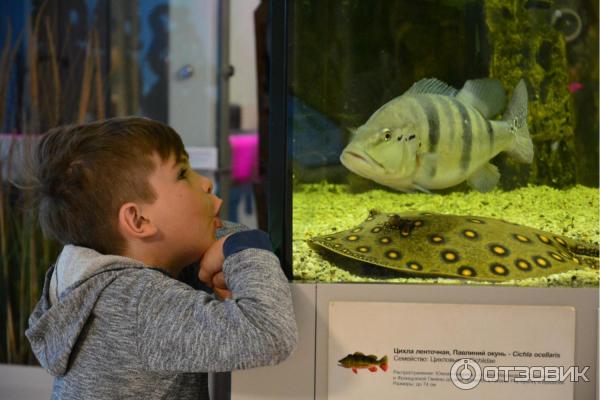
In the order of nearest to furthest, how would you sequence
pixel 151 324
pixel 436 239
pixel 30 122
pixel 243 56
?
1. pixel 151 324
2. pixel 436 239
3. pixel 30 122
4. pixel 243 56

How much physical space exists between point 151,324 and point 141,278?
8cm

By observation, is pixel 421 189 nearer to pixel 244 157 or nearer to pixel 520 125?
pixel 520 125

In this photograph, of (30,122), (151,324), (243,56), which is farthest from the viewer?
(243,56)

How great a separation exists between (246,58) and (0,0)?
1057mm

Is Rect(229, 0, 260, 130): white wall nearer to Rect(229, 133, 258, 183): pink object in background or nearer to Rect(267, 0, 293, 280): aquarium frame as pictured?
Rect(229, 133, 258, 183): pink object in background

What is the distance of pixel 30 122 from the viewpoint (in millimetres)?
2607

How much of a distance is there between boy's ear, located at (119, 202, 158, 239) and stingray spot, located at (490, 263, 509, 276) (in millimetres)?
509

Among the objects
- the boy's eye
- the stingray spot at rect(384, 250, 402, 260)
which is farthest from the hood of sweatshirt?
the stingray spot at rect(384, 250, 402, 260)

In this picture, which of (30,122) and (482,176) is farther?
→ (30,122)

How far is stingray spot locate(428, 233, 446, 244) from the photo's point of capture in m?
1.01

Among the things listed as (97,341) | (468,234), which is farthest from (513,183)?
(97,341)

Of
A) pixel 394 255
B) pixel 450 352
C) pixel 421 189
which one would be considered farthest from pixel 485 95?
pixel 450 352

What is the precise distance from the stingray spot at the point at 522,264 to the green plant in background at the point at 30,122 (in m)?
Result: 2.05

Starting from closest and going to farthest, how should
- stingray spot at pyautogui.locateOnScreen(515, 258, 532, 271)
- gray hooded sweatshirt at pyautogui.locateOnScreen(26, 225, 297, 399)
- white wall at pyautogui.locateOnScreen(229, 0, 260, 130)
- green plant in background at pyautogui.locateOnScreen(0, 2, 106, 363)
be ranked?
1. gray hooded sweatshirt at pyautogui.locateOnScreen(26, 225, 297, 399)
2. stingray spot at pyautogui.locateOnScreen(515, 258, 532, 271)
3. green plant in background at pyautogui.locateOnScreen(0, 2, 106, 363)
4. white wall at pyautogui.locateOnScreen(229, 0, 260, 130)
